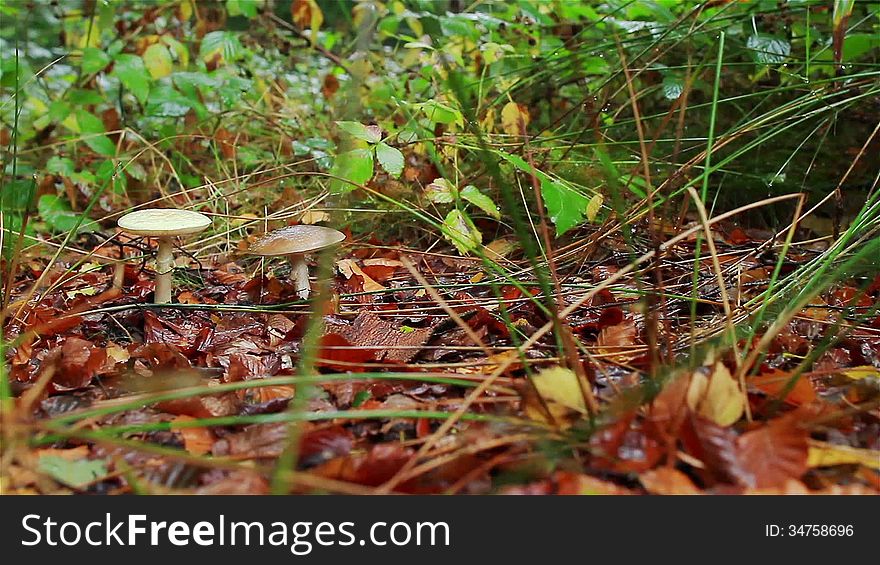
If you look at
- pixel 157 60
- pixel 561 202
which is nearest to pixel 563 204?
pixel 561 202

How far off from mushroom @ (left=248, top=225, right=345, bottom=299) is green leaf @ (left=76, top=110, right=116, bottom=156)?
4.47 feet

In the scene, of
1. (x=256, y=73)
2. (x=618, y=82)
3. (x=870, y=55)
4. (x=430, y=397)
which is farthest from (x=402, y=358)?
(x=256, y=73)

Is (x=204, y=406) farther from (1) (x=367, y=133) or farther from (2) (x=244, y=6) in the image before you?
(2) (x=244, y=6)

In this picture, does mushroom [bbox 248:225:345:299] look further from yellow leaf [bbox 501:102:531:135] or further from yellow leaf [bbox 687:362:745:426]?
yellow leaf [bbox 687:362:745:426]

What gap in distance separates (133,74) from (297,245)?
1.53 meters

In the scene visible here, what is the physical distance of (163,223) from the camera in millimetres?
1614

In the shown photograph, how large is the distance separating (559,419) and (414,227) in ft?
4.53

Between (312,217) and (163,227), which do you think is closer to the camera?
(163,227)

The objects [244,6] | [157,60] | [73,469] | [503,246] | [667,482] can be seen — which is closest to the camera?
[667,482]

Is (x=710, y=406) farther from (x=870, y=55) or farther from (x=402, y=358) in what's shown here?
(x=870, y=55)

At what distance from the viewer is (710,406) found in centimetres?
87

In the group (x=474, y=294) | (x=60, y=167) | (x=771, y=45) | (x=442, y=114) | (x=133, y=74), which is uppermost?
(x=133, y=74)

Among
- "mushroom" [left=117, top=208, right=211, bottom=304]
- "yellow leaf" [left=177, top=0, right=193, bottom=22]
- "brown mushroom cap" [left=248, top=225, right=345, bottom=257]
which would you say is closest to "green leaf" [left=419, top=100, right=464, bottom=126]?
"brown mushroom cap" [left=248, top=225, right=345, bottom=257]

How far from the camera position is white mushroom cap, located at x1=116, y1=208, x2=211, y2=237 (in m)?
1.58
